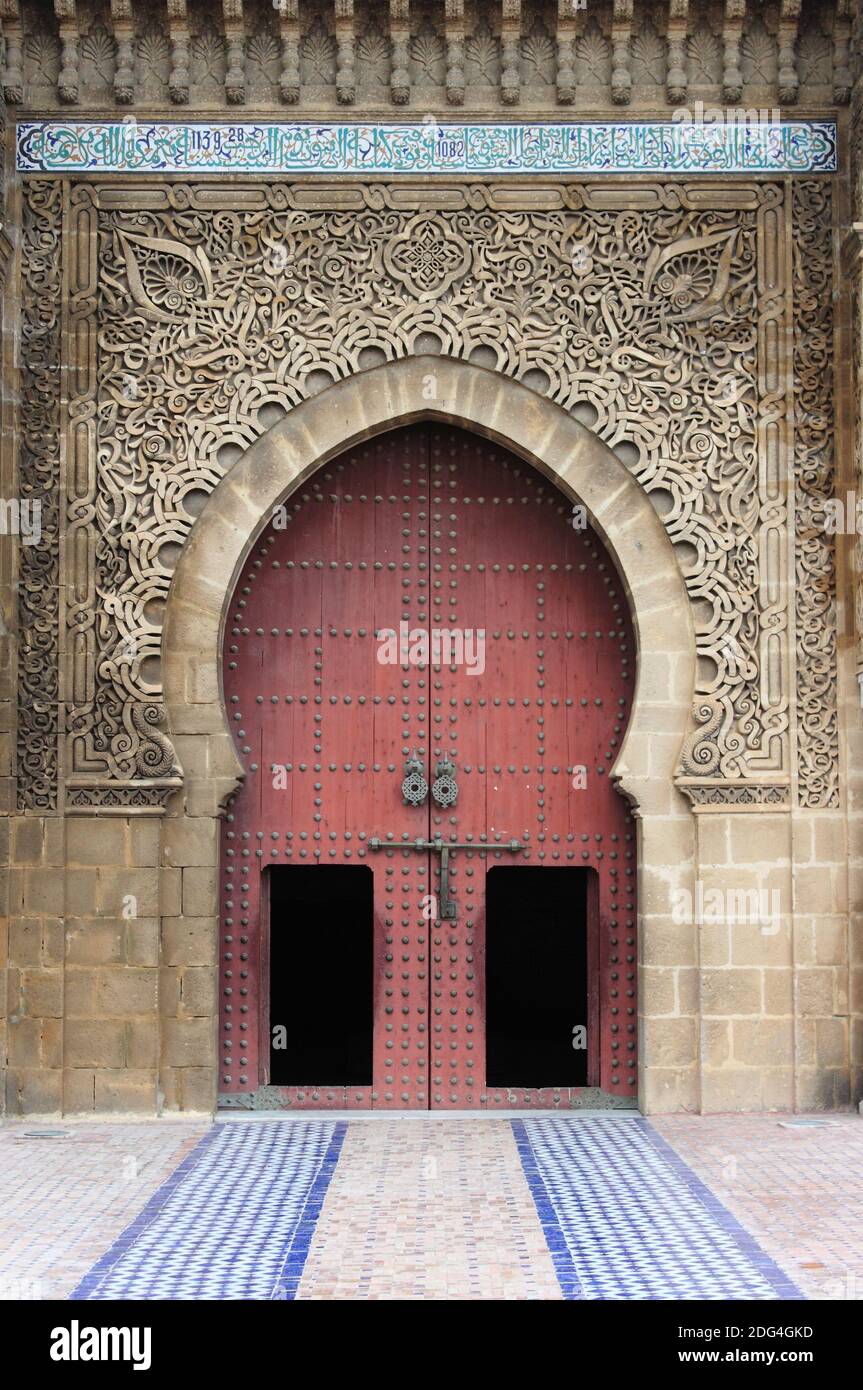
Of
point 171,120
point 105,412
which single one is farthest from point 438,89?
point 105,412

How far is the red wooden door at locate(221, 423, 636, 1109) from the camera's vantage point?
676cm

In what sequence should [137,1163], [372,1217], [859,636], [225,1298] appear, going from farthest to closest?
[859,636] → [137,1163] → [372,1217] → [225,1298]

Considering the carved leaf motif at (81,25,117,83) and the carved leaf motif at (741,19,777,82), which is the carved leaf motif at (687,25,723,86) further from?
the carved leaf motif at (81,25,117,83)

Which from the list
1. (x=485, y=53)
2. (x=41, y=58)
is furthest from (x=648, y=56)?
(x=41, y=58)

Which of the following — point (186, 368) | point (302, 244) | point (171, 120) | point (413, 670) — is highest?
point (171, 120)

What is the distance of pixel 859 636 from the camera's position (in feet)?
21.5

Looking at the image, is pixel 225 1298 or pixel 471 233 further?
pixel 471 233

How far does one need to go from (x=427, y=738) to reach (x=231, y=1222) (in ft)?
8.49

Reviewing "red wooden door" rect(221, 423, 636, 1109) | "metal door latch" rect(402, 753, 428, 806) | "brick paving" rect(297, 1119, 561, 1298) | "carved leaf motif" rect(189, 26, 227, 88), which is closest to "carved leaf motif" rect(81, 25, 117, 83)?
"carved leaf motif" rect(189, 26, 227, 88)

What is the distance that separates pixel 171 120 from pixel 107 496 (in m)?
1.72

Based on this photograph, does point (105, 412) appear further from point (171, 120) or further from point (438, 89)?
point (438, 89)

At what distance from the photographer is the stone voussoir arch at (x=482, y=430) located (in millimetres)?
6625

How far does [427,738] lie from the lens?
688 cm

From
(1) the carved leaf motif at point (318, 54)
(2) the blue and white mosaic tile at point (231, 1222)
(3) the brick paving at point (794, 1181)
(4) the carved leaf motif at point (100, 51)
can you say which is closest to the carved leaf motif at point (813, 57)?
(1) the carved leaf motif at point (318, 54)
